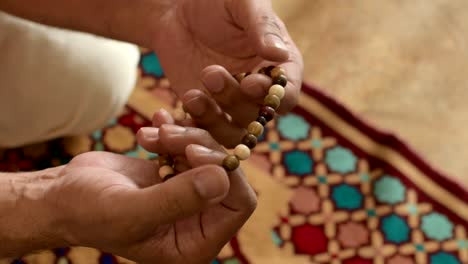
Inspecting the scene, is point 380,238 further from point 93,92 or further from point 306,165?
point 93,92

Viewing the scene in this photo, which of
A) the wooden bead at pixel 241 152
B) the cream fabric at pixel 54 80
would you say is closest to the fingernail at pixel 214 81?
the wooden bead at pixel 241 152

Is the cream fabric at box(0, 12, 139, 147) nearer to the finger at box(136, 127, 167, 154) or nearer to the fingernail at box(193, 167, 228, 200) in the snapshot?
the finger at box(136, 127, 167, 154)

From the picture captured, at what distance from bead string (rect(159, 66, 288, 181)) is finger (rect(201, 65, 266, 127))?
0.9 inches

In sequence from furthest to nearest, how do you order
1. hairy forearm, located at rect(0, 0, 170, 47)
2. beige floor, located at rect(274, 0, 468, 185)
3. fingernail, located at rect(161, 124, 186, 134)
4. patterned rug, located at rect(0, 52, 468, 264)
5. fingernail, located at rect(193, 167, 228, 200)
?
1. beige floor, located at rect(274, 0, 468, 185)
2. patterned rug, located at rect(0, 52, 468, 264)
3. hairy forearm, located at rect(0, 0, 170, 47)
4. fingernail, located at rect(161, 124, 186, 134)
5. fingernail, located at rect(193, 167, 228, 200)

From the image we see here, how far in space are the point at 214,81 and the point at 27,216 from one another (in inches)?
12.5

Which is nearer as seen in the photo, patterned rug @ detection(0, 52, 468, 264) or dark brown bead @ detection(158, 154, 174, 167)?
dark brown bead @ detection(158, 154, 174, 167)

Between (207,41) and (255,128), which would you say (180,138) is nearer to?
(255,128)

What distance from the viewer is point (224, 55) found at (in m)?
0.89

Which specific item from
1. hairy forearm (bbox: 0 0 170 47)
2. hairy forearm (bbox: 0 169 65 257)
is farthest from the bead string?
hairy forearm (bbox: 0 0 170 47)

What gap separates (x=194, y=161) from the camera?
0.68m

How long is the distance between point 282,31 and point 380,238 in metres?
0.63

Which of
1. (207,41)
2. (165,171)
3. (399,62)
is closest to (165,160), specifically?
(165,171)

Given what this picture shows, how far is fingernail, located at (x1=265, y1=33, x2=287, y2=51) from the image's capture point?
74 centimetres

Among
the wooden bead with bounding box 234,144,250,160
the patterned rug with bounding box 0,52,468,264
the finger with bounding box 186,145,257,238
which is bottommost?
the patterned rug with bounding box 0,52,468,264
